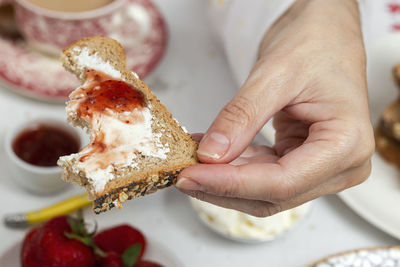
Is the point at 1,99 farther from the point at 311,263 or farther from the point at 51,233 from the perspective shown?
the point at 311,263

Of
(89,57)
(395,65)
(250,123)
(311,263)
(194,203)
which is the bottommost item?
(311,263)

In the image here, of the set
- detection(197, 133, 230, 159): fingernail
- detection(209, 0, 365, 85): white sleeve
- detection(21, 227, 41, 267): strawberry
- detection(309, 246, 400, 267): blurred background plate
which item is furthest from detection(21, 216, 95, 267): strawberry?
detection(209, 0, 365, 85): white sleeve

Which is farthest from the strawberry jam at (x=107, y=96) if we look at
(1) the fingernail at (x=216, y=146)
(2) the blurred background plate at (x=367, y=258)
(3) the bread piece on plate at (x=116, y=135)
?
(2) the blurred background plate at (x=367, y=258)

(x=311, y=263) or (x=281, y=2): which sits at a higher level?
(x=281, y=2)

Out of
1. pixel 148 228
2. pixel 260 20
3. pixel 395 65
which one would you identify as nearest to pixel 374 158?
pixel 395 65

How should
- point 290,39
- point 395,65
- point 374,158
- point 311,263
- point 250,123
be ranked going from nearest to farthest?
point 250,123 < point 290,39 < point 311,263 < point 374,158 < point 395,65

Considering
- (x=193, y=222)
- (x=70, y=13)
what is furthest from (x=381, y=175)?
(x=70, y=13)

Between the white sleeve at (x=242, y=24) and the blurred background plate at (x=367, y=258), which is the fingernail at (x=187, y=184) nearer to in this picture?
the blurred background plate at (x=367, y=258)

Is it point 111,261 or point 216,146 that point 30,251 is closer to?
point 111,261
